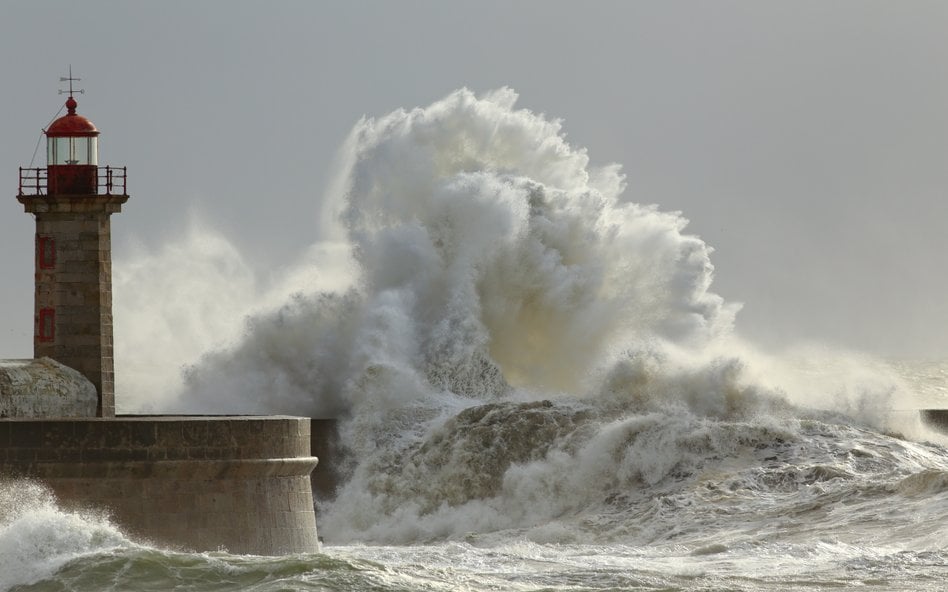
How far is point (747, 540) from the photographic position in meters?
16.6

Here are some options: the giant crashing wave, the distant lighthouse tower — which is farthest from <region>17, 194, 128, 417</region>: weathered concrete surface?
the giant crashing wave

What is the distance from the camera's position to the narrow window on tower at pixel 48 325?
15.6 m

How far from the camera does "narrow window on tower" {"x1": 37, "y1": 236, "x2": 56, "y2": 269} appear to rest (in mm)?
15625

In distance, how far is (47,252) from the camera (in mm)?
15625

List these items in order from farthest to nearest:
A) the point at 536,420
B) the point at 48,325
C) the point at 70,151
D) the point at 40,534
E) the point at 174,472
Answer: the point at 536,420 < the point at 70,151 < the point at 48,325 < the point at 174,472 < the point at 40,534

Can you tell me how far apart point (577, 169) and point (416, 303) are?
2.95 metres

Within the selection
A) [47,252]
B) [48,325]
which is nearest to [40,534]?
[48,325]

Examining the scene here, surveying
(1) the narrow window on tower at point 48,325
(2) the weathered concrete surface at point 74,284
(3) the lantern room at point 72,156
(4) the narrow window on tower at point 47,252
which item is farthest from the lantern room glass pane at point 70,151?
(1) the narrow window on tower at point 48,325

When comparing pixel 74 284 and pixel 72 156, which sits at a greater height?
pixel 72 156

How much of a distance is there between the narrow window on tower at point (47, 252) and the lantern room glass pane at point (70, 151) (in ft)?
2.04

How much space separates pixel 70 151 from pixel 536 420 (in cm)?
639

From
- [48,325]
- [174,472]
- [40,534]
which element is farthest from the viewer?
[48,325]

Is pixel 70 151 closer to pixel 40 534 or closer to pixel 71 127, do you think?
pixel 71 127

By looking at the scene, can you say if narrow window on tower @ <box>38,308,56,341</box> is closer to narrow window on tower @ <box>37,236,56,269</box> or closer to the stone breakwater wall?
narrow window on tower @ <box>37,236,56,269</box>
